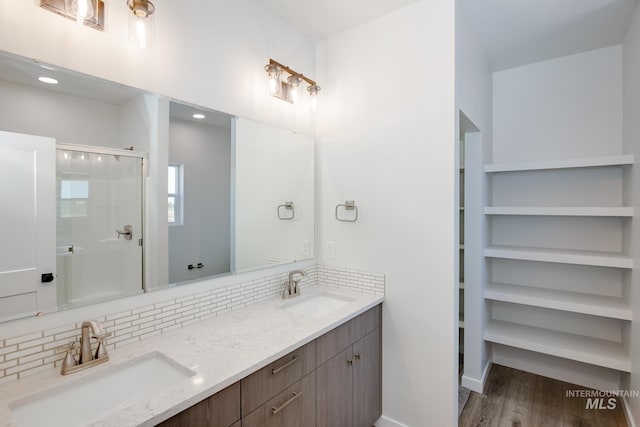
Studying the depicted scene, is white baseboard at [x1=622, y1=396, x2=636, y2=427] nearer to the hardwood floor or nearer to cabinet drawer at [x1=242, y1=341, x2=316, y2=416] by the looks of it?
the hardwood floor

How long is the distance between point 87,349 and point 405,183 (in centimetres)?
177

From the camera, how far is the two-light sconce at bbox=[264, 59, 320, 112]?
194cm

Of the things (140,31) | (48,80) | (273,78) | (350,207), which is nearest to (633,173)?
(350,207)

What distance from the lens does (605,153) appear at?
255cm

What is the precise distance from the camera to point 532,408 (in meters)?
→ 2.30

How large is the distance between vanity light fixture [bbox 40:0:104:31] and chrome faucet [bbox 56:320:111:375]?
1.14 metres

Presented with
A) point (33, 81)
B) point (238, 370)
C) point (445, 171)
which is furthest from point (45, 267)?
point (445, 171)

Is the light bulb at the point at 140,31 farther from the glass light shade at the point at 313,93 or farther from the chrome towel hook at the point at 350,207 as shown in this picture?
the chrome towel hook at the point at 350,207

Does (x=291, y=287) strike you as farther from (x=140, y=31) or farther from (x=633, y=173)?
(x=633, y=173)

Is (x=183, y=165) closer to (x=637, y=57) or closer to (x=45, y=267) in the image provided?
(x=45, y=267)

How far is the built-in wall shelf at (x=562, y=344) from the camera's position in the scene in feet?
7.22

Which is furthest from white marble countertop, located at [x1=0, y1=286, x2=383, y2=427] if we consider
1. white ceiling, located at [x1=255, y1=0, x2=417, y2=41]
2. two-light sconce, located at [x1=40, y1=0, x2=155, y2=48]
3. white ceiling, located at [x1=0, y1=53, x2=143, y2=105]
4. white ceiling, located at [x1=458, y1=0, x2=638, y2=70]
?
white ceiling, located at [x1=458, y1=0, x2=638, y2=70]

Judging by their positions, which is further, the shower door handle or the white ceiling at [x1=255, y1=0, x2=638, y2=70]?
the white ceiling at [x1=255, y1=0, x2=638, y2=70]

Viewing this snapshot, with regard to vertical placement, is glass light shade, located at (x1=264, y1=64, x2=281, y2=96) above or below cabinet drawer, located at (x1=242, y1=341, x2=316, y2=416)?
above
